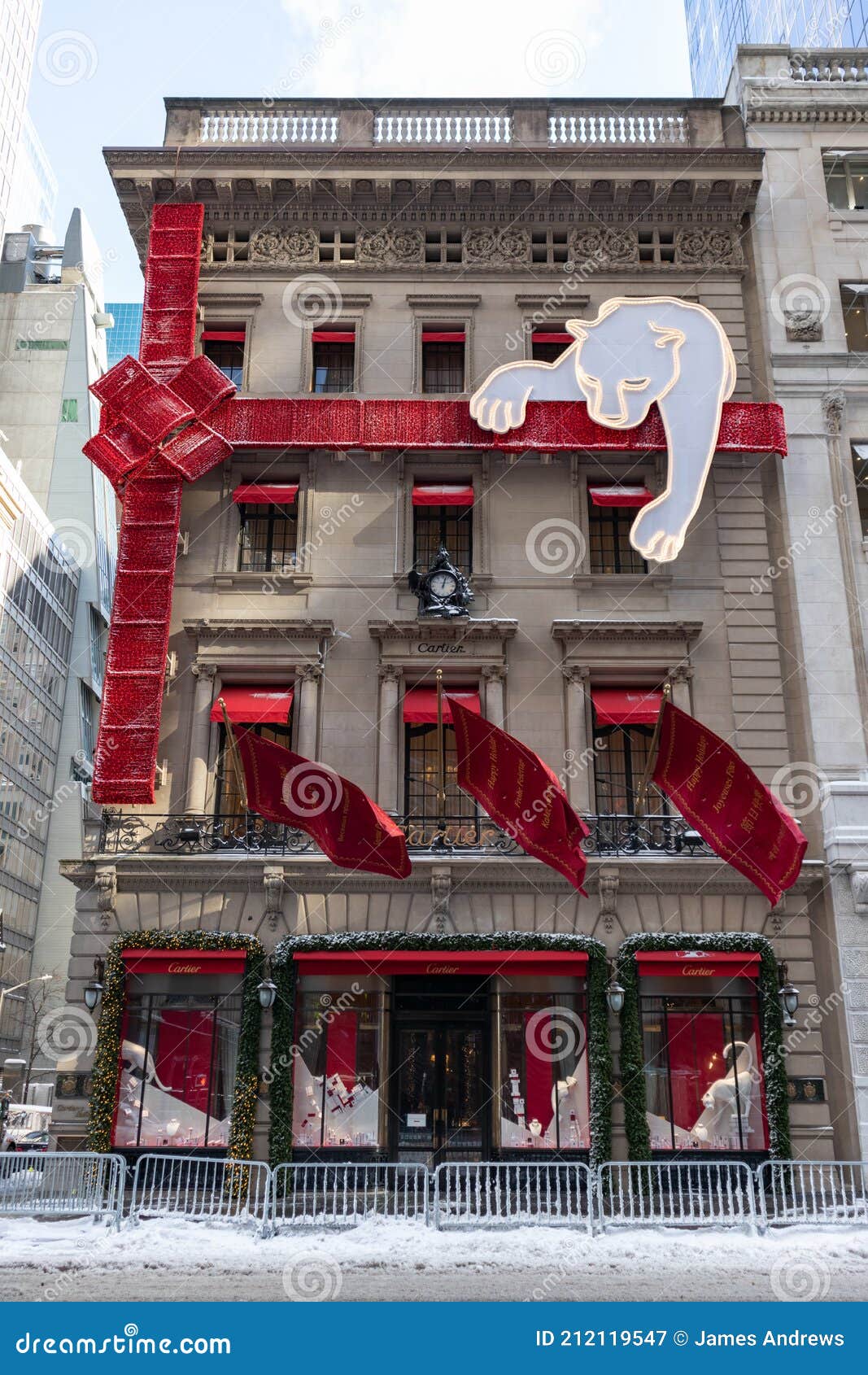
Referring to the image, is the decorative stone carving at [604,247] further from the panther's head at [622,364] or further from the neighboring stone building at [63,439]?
the neighboring stone building at [63,439]

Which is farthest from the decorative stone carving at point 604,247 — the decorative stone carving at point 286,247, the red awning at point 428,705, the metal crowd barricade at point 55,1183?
the metal crowd barricade at point 55,1183

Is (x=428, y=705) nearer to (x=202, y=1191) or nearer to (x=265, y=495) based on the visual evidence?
(x=265, y=495)

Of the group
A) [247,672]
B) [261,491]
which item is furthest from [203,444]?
[247,672]

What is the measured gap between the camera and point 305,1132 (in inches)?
867

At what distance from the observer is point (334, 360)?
2777 centimetres

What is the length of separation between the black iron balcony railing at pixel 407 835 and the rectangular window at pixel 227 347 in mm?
10577

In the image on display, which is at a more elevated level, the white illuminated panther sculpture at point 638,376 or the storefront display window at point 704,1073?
the white illuminated panther sculpture at point 638,376

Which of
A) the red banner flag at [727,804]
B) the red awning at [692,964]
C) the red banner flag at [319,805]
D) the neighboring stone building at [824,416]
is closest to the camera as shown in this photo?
the red banner flag at [727,804]

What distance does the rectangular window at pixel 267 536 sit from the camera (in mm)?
26078

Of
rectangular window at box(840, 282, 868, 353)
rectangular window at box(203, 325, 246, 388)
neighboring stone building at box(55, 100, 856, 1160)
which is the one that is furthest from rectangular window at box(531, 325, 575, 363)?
rectangular window at box(203, 325, 246, 388)

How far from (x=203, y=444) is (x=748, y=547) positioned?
1229cm

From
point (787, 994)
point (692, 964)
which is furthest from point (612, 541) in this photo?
point (787, 994)

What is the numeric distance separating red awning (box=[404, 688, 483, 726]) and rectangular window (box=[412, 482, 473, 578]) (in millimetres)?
2995

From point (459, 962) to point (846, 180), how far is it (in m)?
20.9
